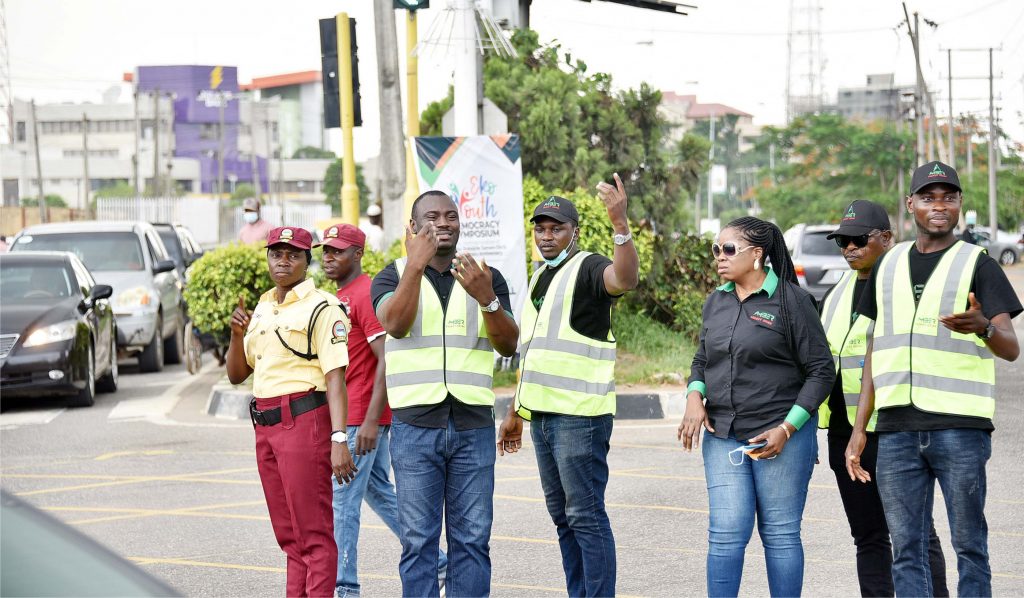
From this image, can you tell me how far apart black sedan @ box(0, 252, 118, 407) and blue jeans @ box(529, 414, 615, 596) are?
29.8 feet

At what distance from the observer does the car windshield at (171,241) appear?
70.3 feet

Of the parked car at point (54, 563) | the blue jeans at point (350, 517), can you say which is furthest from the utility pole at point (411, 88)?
the parked car at point (54, 563)

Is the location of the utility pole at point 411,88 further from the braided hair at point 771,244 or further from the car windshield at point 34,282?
the braided hair at point 771,244

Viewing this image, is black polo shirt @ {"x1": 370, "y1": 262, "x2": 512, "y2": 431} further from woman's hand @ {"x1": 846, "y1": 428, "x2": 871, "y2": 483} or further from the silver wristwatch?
woman's hand @ {"x1": 846, "y1": 428, "x2": 871, "y2": 483}

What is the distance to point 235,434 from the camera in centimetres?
1220

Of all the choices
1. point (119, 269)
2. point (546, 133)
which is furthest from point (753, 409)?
point (119, 269)

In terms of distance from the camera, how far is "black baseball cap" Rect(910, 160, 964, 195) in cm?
539

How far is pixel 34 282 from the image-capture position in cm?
1492

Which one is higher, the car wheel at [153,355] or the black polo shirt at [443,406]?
the black polo shirt at [443,406]

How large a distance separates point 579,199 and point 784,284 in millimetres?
8768

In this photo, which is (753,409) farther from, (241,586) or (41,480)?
(41,480)

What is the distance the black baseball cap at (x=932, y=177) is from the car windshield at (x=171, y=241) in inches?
672

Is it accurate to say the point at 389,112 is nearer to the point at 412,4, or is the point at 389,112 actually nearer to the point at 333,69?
the point at 333,69

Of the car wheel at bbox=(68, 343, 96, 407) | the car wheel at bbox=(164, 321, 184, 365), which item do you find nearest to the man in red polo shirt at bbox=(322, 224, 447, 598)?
the car wheel at bbox=(68, 343, 96, 407)
